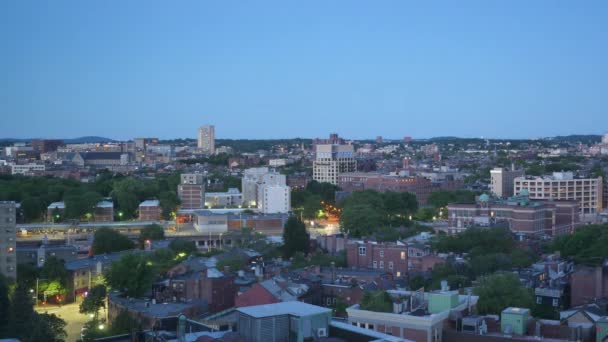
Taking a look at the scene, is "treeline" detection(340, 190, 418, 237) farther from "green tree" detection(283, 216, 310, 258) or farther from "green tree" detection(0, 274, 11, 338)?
"green tree" detection(0, 274, 11, 338)

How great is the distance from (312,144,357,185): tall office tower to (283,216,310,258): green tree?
7329 centimetres

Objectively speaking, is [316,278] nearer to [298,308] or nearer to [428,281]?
[428,281]

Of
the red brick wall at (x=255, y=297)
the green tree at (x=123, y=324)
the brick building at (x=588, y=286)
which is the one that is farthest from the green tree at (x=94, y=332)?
the brick building at (x=588, y=286)

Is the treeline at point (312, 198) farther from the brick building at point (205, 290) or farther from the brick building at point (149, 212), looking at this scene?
the brick building at point (205, 290)

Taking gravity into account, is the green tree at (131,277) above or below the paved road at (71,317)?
above

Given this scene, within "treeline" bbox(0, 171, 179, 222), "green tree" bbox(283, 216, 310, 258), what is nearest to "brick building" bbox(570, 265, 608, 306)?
"green tree" bbox(283, 216, 310, 258)

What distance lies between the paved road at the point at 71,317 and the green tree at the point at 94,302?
1.78 feet

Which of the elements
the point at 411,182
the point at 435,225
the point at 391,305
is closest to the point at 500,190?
the point at 411,182

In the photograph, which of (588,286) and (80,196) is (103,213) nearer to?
(80,196)

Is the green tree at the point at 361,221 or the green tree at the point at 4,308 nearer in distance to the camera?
the green tree at the point at 4,308

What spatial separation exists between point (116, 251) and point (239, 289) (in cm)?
2197

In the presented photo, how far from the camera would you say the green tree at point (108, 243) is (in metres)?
55.1

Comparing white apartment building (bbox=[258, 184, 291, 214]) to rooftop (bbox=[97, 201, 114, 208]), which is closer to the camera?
rooftop (bbox=[97, 201, 114, 208])

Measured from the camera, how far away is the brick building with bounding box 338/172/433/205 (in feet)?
335
